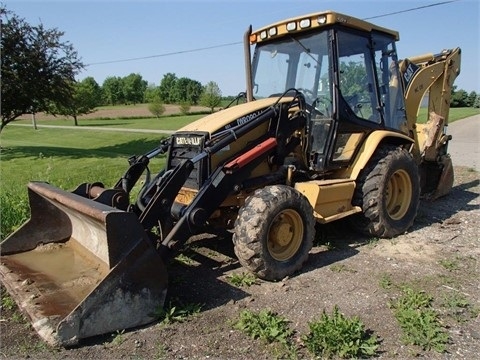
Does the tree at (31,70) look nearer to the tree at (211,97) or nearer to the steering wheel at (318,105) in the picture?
the steering wheel at (318,105)

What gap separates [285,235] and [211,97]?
68530 millimetres

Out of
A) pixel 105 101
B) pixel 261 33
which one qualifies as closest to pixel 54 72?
pixel 261 33

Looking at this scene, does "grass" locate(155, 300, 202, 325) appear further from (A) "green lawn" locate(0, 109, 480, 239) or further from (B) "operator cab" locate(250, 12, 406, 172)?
(A) "green lawn" locate(0, 109, 480, 239)

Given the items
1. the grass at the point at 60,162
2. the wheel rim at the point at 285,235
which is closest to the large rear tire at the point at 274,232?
the wheel rim at the point at 285,235

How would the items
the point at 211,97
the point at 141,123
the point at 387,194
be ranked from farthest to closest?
the point at 211,97, the point at 141,123, the point at 387,194

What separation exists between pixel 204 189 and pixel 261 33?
2678 mm

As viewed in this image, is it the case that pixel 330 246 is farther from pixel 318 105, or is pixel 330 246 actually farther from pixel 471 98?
pixel 471 98

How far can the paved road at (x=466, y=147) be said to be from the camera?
13.5m

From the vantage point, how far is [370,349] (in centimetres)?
327

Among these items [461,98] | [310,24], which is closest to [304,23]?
[310,24]

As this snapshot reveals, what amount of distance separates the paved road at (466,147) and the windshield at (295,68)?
828cm

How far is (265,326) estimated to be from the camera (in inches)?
141

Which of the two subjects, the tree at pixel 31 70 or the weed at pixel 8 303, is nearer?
the weed at pixel 8 303

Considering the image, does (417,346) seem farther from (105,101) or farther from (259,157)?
(105,101)
